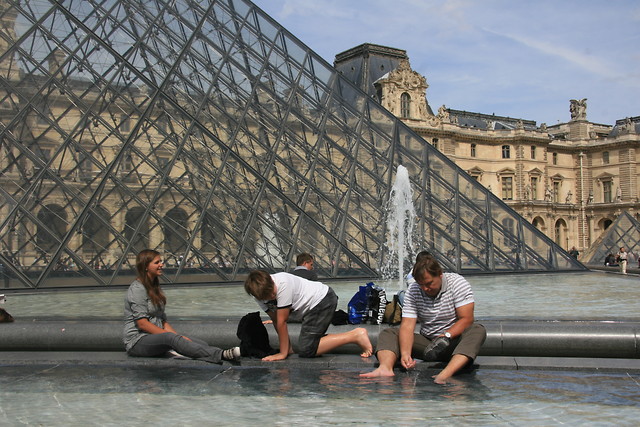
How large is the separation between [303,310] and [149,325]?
1118mm

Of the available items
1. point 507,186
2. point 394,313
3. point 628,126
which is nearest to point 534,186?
point 507,186

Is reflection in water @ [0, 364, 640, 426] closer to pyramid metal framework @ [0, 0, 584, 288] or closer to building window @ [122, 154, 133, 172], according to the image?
pyramid metal framework @ [0, 0, 584, 288]

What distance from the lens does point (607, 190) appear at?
62281 millimetres

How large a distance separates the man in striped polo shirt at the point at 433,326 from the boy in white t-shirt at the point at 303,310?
0.47 meters

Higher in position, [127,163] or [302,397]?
[127,163]

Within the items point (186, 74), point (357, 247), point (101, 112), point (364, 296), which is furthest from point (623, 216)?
point (364, 296)

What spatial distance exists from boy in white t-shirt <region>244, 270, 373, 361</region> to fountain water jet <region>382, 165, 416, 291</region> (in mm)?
10479

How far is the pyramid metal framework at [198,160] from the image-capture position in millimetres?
13930

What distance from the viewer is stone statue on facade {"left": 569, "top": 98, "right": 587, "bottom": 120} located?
2608 inches

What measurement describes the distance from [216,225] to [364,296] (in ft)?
28.8

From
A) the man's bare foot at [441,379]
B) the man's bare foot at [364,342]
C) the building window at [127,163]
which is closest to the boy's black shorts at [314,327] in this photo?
the man's bare foot at [364,342]

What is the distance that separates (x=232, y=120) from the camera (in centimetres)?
1667

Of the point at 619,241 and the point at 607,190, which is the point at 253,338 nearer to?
the point at 619,241

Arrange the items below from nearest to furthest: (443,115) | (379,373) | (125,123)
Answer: (379,373), (125,123), (443,115)
